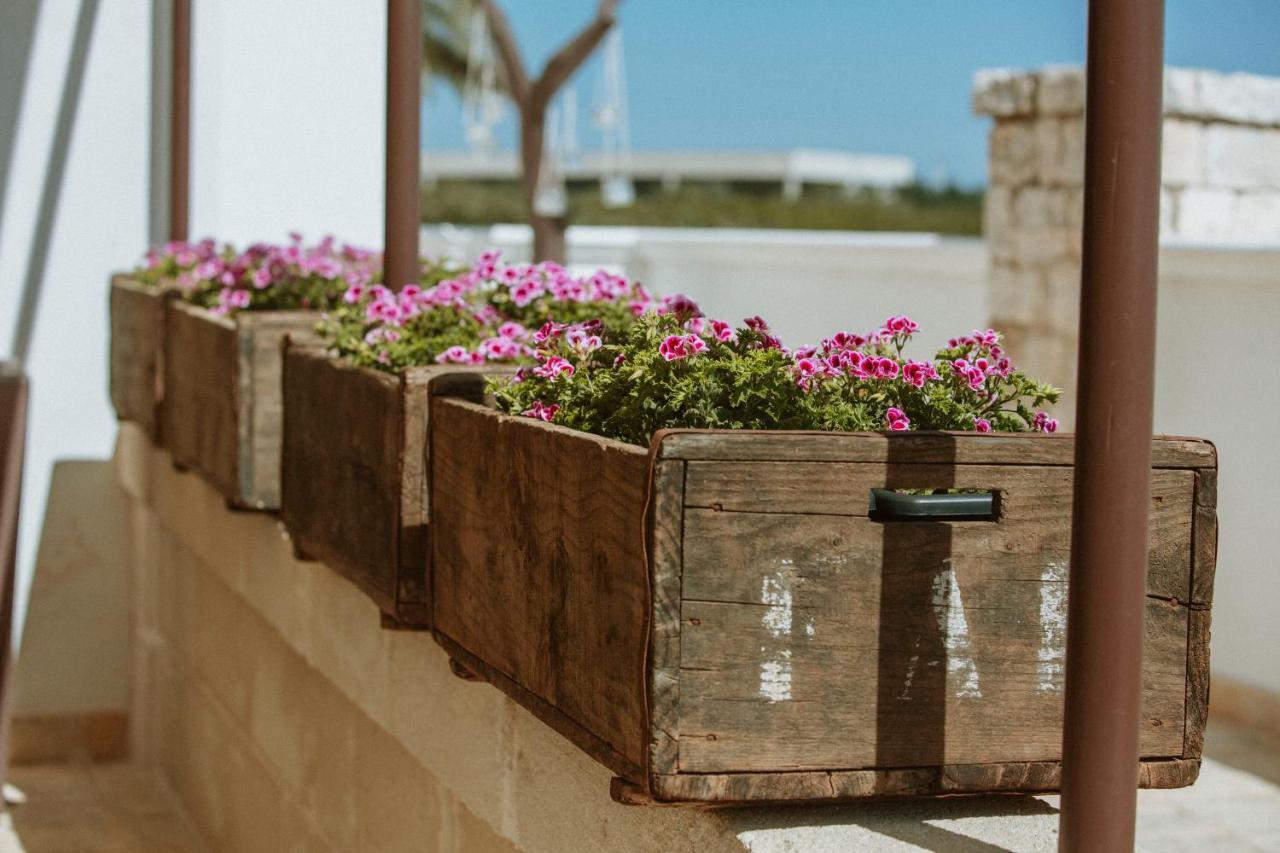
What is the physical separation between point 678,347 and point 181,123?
2.83 metres

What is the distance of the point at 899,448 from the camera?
130cm

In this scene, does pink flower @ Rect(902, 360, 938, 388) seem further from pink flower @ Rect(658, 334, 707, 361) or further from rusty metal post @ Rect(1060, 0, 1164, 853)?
rusty metal post @ Rect(1060, 0, 1164, 853)

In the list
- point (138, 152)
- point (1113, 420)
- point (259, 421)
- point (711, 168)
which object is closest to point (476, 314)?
point (259, 421)

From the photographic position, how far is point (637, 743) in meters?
1.29

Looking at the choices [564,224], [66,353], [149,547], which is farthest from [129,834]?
[564,224]

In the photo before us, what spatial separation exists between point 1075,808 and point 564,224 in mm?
10181

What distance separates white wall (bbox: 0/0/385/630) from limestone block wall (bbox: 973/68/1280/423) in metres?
2.85

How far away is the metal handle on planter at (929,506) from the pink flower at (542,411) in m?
0.42

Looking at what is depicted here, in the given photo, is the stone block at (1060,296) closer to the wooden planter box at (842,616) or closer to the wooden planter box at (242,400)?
the wooden planter box at (242,400)

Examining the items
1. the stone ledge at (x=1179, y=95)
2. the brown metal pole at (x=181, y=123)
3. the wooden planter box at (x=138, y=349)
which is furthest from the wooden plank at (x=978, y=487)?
the stone ledge at (x=1179, y=95)

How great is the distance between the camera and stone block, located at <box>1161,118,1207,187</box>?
6.11m

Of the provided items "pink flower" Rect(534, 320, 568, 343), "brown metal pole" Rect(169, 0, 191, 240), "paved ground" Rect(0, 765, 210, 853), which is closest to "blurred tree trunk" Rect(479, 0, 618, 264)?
"brown metal pole" Rect(169, 0, 191, 240)

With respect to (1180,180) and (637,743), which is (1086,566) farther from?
(1180,180)

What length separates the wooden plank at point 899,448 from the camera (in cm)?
124
